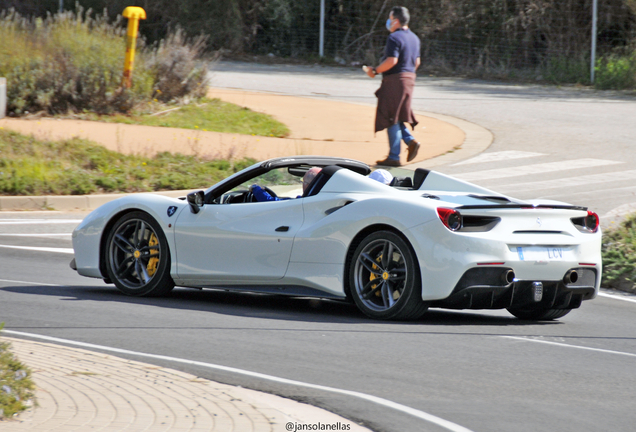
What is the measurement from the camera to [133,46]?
19.9 metres

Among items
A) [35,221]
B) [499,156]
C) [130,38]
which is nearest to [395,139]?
[499,156]

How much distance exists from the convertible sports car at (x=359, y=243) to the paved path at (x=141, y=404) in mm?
1992

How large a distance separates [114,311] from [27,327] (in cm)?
85

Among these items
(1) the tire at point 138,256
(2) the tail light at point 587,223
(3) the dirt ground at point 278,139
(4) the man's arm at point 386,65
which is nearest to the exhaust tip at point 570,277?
(2) the tail light at point 587,223

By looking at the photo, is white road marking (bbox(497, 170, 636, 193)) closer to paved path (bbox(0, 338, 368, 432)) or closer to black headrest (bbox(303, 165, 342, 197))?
black headrest (bbox(303, 165, 342, 197))

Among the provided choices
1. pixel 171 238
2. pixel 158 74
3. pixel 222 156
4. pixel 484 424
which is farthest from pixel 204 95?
pixel 484 424

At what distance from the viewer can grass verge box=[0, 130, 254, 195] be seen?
1421 centimetres

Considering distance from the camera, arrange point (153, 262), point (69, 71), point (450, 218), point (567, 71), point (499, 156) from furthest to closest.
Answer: point (567, 71) → point (69, 71) → point (499, 156) → point (153, 262) → point (450, 218)

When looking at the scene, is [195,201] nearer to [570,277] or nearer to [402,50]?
[570,277]

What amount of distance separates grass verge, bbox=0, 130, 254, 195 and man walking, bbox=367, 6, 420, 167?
2.21m

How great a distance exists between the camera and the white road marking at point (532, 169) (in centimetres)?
1538

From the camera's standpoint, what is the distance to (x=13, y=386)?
4562mm

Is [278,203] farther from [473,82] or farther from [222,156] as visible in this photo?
[473,82]

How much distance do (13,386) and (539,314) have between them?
179 inches
